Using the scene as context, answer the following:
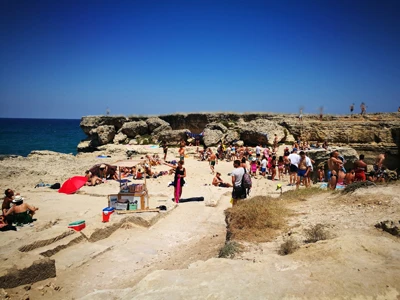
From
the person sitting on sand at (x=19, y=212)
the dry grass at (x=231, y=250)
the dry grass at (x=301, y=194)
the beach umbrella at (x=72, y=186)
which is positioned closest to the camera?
the dry grass at (x=231, y=250)

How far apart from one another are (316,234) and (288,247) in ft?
2.43

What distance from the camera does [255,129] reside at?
2522 cm

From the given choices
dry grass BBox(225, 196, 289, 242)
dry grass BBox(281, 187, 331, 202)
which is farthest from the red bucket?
A: dry grass BBox(281, 187, 331, 202)

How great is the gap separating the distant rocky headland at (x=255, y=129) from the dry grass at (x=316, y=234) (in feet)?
62.3

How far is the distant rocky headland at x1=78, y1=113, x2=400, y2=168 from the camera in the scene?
22.8m

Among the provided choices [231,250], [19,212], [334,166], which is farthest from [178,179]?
[334,166]

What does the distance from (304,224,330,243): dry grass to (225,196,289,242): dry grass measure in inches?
27.2

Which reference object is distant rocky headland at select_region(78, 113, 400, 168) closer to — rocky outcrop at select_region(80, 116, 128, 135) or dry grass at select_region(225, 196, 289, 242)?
rocky outcrop at select_region(80, 116, 128, 135)

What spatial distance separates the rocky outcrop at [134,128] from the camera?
1289 inches

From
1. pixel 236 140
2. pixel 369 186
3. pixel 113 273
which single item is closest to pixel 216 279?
pixel 113 273

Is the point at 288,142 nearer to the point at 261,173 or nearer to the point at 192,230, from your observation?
the point at 261,173

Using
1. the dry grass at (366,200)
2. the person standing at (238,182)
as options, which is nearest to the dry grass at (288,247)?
the dry grass at (366,200)

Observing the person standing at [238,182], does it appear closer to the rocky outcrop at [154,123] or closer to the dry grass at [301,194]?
the dry grass at [301,194]

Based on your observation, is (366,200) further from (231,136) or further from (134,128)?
(134,128)
